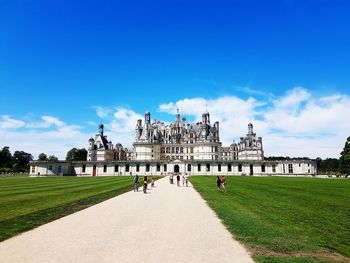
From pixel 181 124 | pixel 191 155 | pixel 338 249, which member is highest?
pixel 181 124

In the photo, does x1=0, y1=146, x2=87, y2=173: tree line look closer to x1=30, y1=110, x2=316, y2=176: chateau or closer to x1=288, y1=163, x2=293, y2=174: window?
x1=30, y1=110, x2=316, y2=176: chateau

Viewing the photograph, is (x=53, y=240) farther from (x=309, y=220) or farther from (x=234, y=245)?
(x=309, y=220)

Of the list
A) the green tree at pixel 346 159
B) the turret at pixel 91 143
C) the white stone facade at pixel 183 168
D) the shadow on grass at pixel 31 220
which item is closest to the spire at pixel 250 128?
the white stone facade at pixel 183 168

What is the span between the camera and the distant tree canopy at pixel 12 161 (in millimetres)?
→ 110387

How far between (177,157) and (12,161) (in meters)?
79.5

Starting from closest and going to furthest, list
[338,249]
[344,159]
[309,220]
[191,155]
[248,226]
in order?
[338,249]
[248,226]
[309,220]
[344,159]
[191,155]

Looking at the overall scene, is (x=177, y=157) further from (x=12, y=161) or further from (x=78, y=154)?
(x=12, y=161)

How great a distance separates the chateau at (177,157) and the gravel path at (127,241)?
75753mm

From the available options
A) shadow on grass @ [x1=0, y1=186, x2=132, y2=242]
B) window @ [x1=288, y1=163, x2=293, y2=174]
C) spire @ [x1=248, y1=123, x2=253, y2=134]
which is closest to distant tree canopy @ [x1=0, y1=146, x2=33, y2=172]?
spire @ [x1=248, y1=123, x2=253, y2=134]

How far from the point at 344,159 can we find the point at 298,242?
82676 millimetres

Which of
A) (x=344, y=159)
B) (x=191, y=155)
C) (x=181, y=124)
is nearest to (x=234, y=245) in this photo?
(x=344, y=159)

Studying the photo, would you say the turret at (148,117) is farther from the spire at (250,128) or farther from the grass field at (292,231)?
the grass field at (292,231)

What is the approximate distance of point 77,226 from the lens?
36.2 feet

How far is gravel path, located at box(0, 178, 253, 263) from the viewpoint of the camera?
7137 mm
